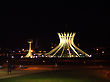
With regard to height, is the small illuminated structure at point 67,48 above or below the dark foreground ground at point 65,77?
above

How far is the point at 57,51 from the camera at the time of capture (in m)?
58.0

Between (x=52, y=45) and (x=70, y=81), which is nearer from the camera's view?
(x=70, y=81)

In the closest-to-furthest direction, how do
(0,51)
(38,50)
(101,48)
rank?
1. (0,51)
2. (101,48)
3. (38,50)

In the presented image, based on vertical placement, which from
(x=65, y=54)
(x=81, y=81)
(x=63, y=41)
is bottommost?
(x=81, y=81)

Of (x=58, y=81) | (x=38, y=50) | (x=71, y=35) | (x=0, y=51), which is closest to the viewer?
(x=58, y=81)

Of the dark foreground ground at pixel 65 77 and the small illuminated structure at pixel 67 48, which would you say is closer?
the dark foreground ground at pixel 65 77

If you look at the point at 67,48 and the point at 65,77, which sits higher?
the point at 67,48

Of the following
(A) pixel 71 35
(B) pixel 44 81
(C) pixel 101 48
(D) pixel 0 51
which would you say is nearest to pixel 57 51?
(A) pixel 71 35

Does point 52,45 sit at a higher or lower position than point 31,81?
higher

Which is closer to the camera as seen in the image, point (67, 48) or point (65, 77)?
point (65, 77)

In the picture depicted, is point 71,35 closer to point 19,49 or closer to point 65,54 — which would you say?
point 65,54

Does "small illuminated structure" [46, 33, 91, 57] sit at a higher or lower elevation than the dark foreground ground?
higher

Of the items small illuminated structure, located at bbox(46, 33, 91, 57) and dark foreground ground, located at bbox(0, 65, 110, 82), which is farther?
small illuminated structure, located at bbox(46, 33, 91, 57)

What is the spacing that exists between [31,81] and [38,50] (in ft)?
274
